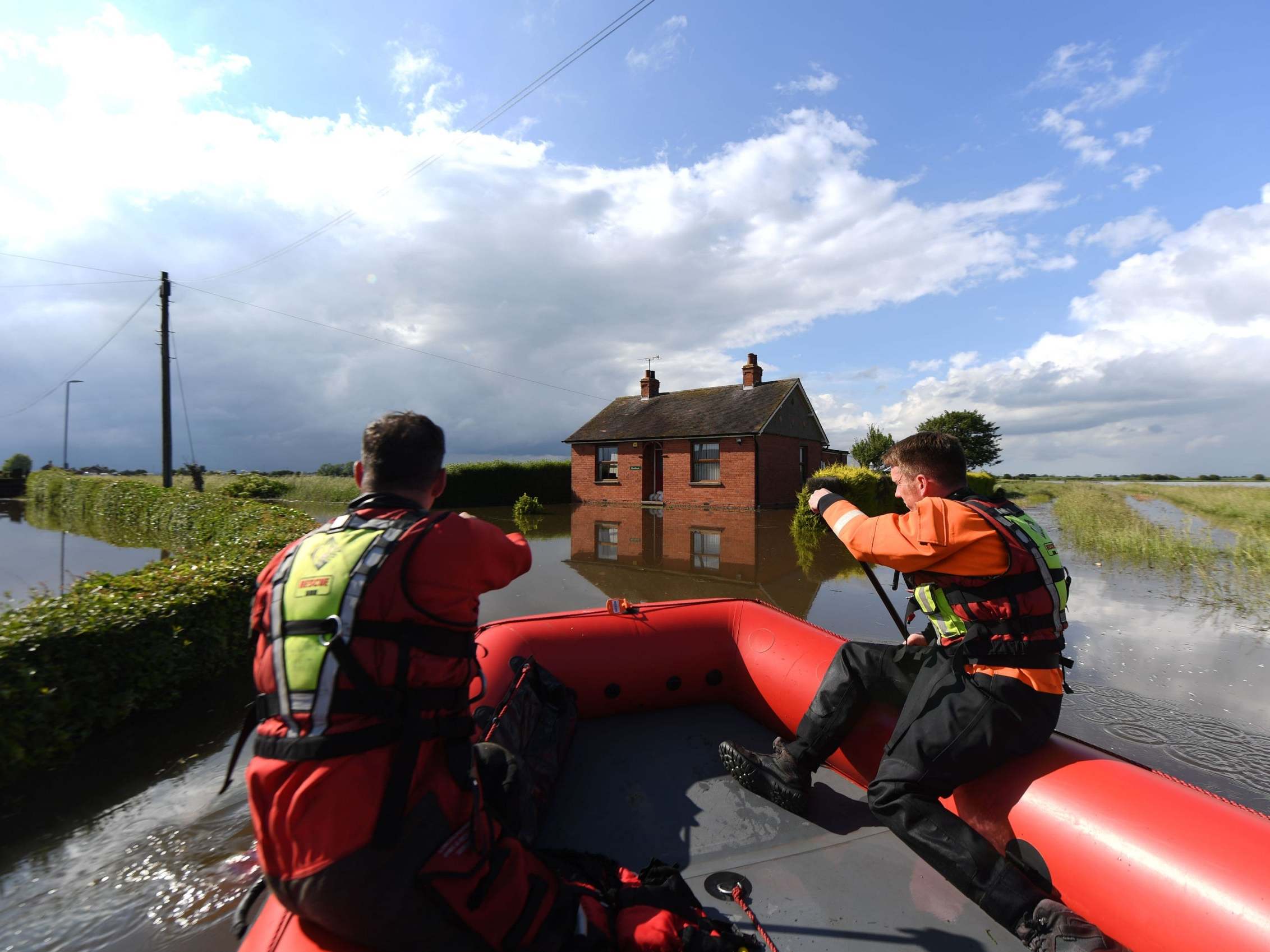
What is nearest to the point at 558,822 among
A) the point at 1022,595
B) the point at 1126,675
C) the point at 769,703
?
the point at 769,703

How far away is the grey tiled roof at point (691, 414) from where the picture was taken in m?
21.0

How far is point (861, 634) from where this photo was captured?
20.3ft

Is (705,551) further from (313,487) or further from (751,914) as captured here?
(313,487)

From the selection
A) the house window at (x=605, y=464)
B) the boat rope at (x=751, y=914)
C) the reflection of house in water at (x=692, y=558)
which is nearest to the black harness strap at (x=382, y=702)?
the boat rope at (x=751, y=914)

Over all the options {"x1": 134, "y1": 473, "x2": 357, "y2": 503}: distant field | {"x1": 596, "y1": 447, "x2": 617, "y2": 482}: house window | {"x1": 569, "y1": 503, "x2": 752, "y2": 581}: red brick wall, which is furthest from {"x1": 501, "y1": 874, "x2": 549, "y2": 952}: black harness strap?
{"x1": 134, "y1": 473, "x2": 357, "y2": 503}: distant field

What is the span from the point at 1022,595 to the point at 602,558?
369 inches

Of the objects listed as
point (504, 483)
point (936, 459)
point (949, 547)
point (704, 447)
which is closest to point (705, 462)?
point (704, 447)

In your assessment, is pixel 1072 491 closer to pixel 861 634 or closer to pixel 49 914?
pixel 861 634

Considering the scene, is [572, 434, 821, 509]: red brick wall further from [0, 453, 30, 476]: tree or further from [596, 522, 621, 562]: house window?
[0, 453, 30, 476]: tree

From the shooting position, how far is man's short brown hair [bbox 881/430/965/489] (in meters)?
2.48

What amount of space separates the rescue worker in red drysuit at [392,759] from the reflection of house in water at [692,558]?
16.3 ft

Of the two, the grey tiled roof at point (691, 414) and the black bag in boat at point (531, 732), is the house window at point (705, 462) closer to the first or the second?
the grey tiled roof at point (691, 414)

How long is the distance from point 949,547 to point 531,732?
2173 millimetres

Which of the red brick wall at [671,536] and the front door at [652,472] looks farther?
the front door at [652,472]
